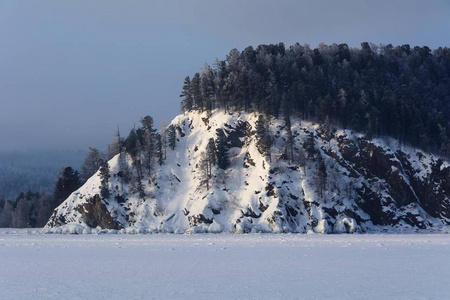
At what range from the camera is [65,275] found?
33.2 metres

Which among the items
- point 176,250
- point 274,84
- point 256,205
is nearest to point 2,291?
point 176,250

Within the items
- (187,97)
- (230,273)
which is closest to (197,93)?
(187,97)

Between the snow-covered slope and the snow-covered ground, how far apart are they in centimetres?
3811

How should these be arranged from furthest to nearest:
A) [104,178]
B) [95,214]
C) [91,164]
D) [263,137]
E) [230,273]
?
1. [91,164]
2. [104,178]
3. [263,137]
4. [95,214]
5. [230,273]

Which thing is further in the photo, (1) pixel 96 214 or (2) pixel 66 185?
(2) pixel 66 185

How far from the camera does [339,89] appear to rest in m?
112

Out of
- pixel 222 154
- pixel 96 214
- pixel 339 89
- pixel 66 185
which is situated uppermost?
pixel 339 89

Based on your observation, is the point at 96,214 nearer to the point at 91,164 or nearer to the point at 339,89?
the point at 91,164

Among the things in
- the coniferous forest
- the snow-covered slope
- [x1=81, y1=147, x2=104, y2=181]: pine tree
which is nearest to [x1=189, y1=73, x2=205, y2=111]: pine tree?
the coniferous forest

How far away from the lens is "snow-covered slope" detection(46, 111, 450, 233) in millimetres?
89375

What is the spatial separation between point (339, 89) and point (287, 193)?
108 ft

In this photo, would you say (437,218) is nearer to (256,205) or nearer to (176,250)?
(256,205)

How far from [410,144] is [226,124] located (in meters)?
41.0

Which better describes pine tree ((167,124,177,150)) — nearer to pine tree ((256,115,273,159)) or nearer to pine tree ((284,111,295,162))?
pine tree ((256,115,273,159))
